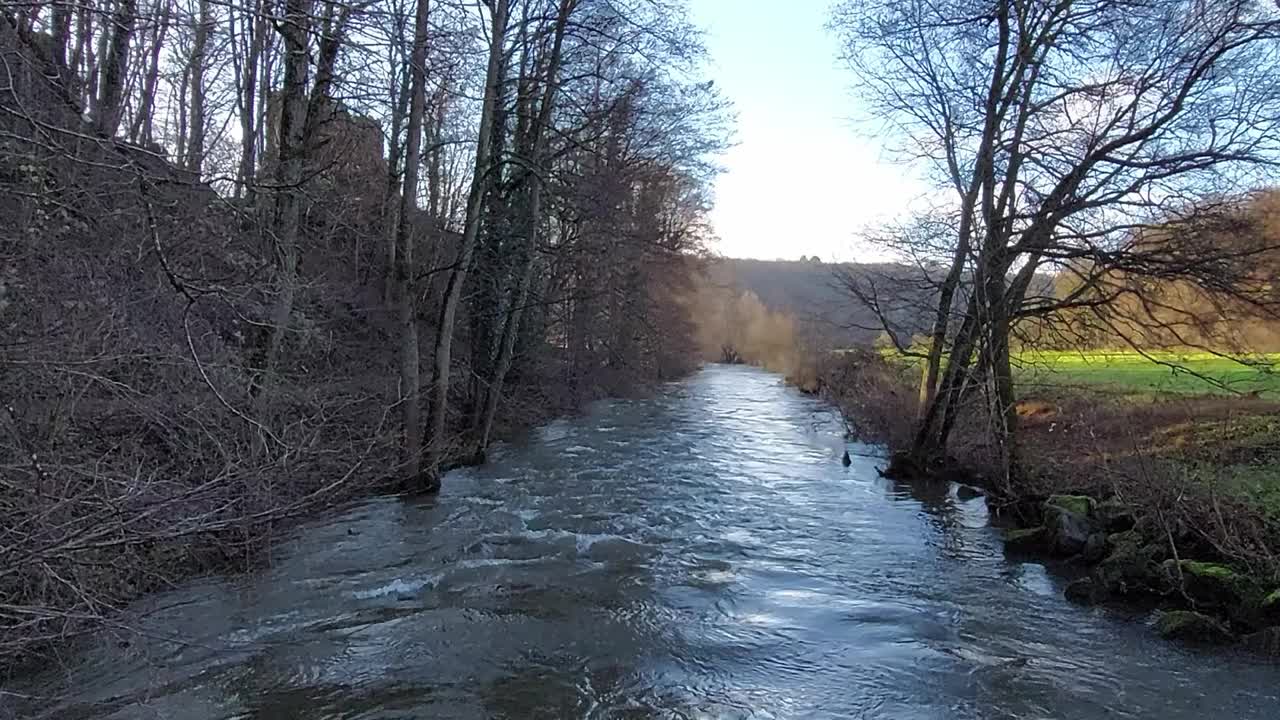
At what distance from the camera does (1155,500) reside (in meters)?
10.1

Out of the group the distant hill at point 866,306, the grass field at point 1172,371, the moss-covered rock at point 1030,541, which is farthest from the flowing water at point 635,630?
the distant hill at point 866,306

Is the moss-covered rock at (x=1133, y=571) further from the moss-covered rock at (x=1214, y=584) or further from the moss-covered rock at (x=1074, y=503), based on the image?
the moss-covered rock at (x=1074, y=503)

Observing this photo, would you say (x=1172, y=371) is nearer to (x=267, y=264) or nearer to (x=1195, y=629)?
(x=1195, y=629)

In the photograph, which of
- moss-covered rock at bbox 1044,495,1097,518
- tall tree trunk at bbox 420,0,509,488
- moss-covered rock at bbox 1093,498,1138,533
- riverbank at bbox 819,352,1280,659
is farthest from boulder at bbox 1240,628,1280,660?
tall tree trunk at bbox 420,0,509,488

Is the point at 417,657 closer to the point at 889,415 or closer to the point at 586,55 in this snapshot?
the point at 586,55

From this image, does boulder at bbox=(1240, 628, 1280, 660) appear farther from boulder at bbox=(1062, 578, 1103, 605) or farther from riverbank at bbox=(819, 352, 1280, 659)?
boulder at bbox=(1062, 578, 1103, 605)

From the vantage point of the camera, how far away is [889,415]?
781 inches

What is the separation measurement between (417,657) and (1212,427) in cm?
1396

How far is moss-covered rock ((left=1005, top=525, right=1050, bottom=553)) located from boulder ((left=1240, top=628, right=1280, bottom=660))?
344 centimetres

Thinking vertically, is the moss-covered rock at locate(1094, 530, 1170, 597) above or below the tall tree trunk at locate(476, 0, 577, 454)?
below

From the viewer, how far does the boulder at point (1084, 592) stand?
9.41 m

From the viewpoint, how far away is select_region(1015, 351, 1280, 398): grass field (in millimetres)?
13078

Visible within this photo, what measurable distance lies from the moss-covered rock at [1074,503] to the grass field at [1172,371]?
8.20 feet

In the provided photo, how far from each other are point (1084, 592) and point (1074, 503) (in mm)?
2785
